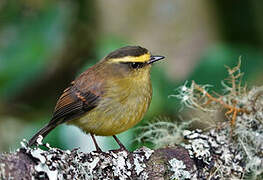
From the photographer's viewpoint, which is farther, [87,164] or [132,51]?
[132,51]

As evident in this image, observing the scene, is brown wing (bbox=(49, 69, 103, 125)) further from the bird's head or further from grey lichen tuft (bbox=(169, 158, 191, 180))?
grey lichen tuft (bbox=(169, 158, 191, 180))

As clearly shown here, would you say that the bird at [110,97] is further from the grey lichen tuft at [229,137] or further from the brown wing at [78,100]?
the grey lichen tuft at [229,137]

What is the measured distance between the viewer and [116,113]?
3072 millimetres

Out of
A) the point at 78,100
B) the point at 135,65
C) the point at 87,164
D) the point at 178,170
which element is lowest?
the point at 178,170

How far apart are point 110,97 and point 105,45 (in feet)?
2.73

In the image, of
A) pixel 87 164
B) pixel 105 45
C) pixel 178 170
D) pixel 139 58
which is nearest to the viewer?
pixel 87 164

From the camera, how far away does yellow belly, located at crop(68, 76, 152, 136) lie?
3055mm

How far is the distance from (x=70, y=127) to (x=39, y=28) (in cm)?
112

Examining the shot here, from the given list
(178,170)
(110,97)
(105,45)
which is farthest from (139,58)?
(178,170)

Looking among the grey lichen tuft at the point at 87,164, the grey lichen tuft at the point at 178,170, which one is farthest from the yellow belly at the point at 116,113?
the grey lichen tuft at the point at 178,170

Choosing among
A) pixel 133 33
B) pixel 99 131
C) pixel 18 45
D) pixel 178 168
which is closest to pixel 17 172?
pixel 178 168

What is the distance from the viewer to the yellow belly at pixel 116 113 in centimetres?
305

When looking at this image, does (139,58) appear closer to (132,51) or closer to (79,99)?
(132,51)

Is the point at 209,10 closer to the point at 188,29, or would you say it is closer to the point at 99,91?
the point at 188,29
